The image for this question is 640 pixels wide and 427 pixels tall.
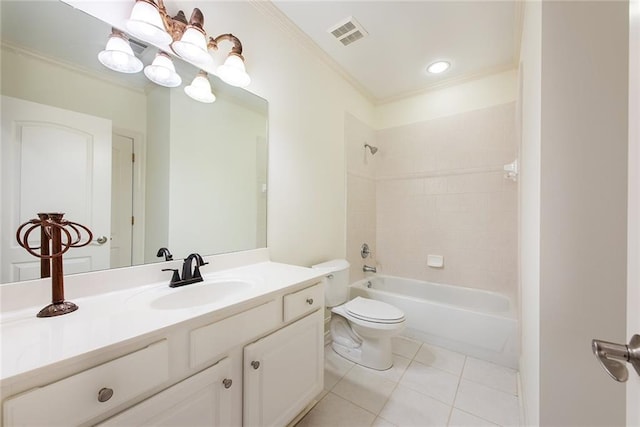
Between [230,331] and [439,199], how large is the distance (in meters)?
2.38

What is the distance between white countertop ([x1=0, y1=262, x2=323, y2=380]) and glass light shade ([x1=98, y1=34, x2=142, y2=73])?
37.0 inches

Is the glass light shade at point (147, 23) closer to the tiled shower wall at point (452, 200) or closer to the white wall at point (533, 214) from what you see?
the white wall at point (533, 214)

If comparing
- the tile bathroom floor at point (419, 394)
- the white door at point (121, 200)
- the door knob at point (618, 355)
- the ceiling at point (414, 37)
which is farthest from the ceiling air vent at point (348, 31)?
the tile bathroom floor at point (419, 394)

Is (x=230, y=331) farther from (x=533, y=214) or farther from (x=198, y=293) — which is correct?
(x=533, y=214)

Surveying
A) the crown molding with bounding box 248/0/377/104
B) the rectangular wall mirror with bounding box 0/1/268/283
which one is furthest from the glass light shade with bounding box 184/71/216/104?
the crown molding with bounding box 248/0/377/104

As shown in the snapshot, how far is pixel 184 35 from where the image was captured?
1.12 metres

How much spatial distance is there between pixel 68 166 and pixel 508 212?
117 inches

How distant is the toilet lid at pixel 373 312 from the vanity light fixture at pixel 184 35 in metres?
1.68

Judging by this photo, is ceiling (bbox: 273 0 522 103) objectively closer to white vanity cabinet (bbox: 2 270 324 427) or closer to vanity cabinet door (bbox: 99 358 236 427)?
white vanity cabinet (bbox: 2 270 324 427)

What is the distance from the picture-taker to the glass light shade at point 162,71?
3.63 ft

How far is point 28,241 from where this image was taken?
2.67ft

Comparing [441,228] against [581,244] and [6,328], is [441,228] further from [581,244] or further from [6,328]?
[6,328]

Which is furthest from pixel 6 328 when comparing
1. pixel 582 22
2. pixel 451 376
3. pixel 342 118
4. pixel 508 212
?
pixel 508 212

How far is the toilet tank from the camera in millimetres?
1865
